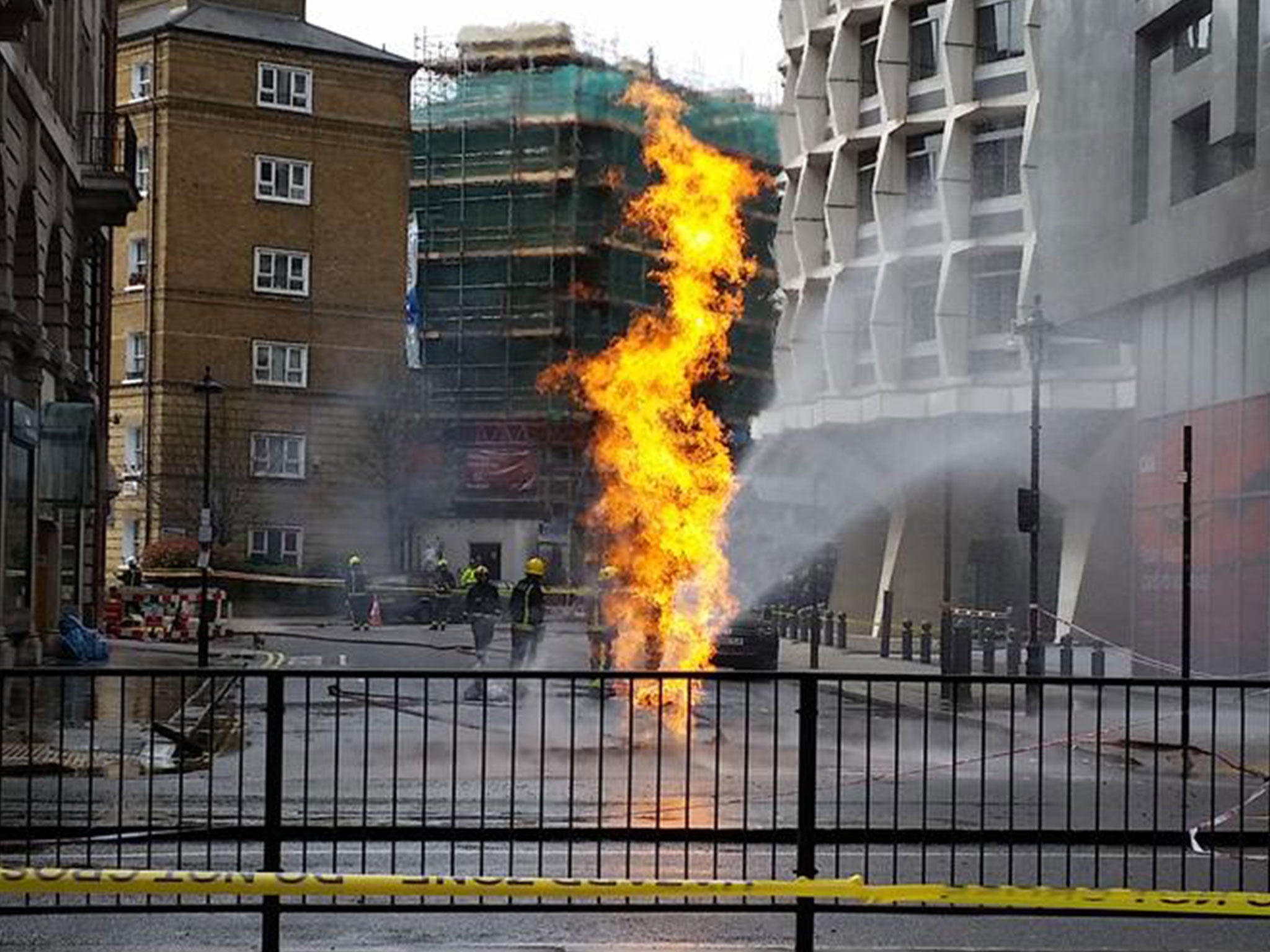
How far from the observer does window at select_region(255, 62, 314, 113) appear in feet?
193

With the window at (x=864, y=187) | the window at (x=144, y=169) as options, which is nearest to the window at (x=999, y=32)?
the window at (x=864, y=187)

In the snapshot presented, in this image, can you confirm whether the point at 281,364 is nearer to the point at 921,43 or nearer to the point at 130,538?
the point at 130,538

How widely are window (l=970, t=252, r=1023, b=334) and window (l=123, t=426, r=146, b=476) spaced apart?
89.6ft

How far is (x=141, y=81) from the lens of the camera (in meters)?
58.7

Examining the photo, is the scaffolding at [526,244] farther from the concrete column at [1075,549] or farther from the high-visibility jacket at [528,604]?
the high-visibility jacket at [528,604]

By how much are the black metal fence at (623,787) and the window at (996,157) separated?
991 inches

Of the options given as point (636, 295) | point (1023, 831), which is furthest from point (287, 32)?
point (1023, 831)

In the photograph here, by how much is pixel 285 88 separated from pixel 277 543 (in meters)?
14.2

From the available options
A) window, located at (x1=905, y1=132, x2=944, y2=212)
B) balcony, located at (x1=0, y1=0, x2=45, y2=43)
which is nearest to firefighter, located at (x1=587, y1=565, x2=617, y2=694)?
balcony, located at (x1=0, y1=0, x2=45, y2=43)

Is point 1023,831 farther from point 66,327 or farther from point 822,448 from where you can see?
point 822,448

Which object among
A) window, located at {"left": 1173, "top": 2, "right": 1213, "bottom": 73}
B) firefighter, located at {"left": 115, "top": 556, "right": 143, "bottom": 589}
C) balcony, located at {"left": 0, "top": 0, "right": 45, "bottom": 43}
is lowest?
firefighter, located at {"left": 115, "top": 556, "right": 143, "bottom": 589}

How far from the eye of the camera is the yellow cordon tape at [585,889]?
21.3 feet

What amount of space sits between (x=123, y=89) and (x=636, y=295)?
18.1 m

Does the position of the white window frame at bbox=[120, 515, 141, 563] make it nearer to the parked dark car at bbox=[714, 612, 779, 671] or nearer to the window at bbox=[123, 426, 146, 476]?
the window at bbox=[123, 426, 146, 476]
